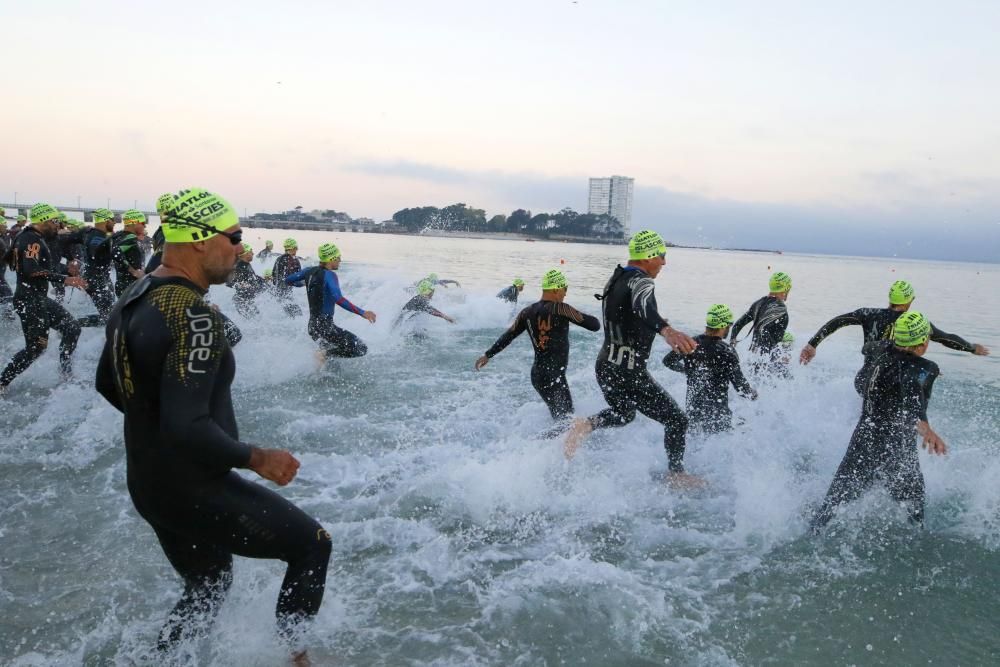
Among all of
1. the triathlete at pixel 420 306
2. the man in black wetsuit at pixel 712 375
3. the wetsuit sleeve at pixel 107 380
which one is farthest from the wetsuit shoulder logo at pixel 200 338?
the triathlete at pixel 420 306

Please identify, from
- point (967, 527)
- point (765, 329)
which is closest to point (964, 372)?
point (765, 329)

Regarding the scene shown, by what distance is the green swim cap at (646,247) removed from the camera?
5465mm

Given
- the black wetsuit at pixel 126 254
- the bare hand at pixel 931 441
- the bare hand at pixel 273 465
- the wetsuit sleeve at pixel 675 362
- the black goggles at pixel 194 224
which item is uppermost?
the black goggles at pixel 194 224

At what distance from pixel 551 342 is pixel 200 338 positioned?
4637mm

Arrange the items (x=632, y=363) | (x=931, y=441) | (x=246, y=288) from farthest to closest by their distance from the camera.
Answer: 1. (x=246, y=288)
2. (x=632, y=363)
3. (x=931, y=441)

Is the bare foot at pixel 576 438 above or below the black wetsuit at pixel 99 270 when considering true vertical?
below

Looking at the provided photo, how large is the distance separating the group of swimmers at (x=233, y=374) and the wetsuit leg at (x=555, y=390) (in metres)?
0.01

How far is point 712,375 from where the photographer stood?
636 centimetres

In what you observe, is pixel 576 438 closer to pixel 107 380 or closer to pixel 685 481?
pixel 685 481

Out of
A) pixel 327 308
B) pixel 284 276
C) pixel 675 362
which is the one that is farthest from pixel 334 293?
pixel 284 276

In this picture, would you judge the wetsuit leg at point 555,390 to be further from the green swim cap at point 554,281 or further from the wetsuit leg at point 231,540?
the wetsuit leg at point 231,540

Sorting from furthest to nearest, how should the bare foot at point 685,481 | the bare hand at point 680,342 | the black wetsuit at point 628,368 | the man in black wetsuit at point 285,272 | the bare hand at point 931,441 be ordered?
the man in black wetsuit at point 285,272 < the bare foot at point 685,481 < the black wetsuit at point 628,368 < the bare hand at point 680,342 < the bare hand at point 931,441

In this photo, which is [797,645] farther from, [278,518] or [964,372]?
[964,372]

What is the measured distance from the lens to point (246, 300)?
1330 centimetres
